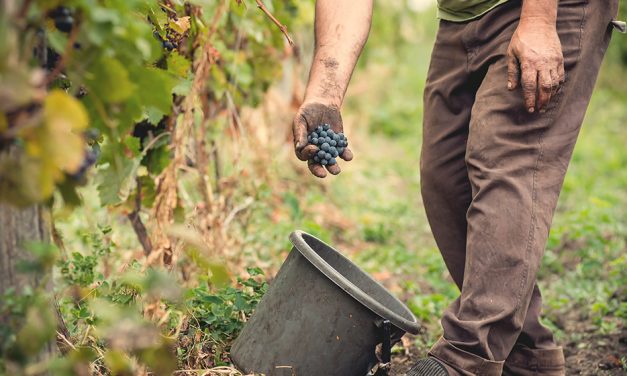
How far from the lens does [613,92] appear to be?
11.5m

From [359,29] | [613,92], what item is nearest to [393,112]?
[613,92]

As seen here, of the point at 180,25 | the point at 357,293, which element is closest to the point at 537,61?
the point at 357,293

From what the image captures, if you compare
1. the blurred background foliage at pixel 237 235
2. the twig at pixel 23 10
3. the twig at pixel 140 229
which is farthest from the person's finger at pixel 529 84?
the twig at pixel 140 229

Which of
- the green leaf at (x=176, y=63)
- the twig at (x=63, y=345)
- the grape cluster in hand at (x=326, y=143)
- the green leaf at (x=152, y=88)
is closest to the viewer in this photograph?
the green leaf at (x=152, y=88)

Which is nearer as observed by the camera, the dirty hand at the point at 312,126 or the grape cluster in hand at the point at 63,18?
the grape cluster in hand at the point at 63,18

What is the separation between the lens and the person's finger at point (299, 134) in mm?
2029

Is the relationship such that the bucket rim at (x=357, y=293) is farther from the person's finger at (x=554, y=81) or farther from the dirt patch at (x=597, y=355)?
the dirt patch at (x=597, y=355)

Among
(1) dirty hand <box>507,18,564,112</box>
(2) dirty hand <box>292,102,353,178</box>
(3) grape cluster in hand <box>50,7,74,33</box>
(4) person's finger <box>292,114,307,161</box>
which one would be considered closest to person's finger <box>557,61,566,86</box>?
(1) dirty hand <box>507,18,564,112</box>

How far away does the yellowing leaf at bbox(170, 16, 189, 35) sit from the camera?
2.16m

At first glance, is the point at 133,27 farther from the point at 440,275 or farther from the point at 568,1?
the point at 440,275

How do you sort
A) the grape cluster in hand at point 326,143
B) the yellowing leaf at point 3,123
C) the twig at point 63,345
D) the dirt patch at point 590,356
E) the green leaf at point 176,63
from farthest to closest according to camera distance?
the dirt patch at point 590,356
the green leaf at point 176,63
the grape cluster in hand at point 326,143
the twig at point 63,345
the yellowing leaf at point 3,123

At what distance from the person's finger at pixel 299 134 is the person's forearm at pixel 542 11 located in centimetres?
69

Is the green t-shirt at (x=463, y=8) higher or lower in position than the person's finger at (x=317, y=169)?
higher

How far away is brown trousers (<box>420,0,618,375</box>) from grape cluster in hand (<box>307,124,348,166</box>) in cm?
38
